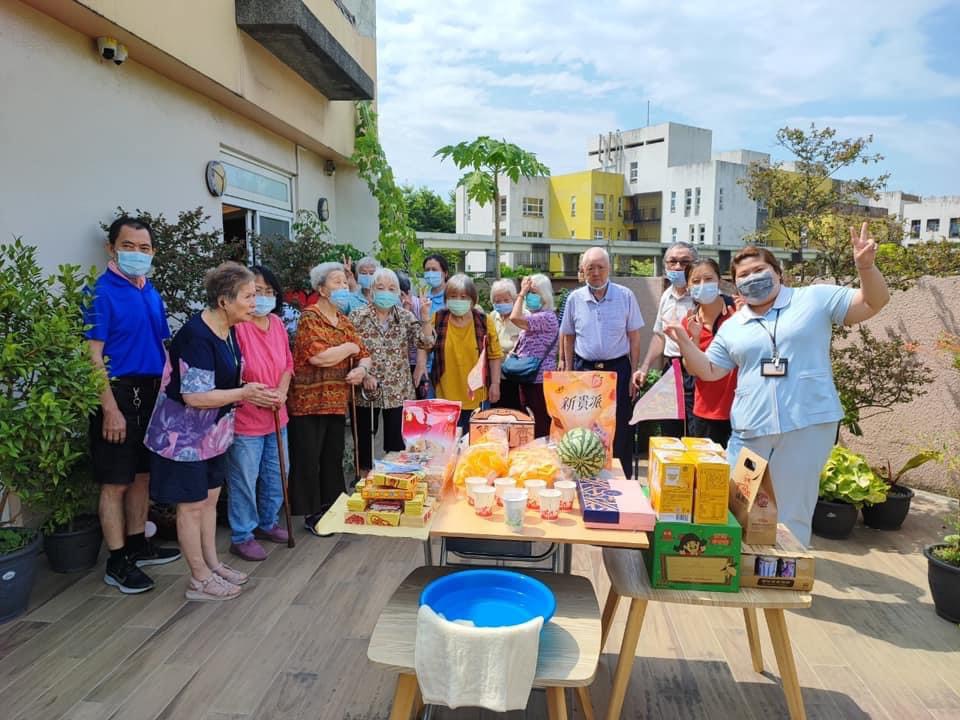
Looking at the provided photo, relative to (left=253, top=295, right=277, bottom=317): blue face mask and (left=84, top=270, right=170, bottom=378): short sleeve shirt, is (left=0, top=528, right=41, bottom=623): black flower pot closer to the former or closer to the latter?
(left=84, top=270, right=170, bottom=378): short sleeve shirt

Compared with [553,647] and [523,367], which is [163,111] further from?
[553,647]

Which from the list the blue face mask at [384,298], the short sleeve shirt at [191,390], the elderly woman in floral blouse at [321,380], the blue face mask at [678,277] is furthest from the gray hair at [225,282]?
the blue face mask at [678,277]

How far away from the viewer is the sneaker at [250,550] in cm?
348

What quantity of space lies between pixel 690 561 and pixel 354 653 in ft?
4.99

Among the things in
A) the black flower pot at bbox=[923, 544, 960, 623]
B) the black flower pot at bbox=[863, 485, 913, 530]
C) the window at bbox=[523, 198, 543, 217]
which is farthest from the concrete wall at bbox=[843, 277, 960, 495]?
the window at bbox=[523, 198, 543, 217]

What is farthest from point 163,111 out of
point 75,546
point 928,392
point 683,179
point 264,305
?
point 683,179

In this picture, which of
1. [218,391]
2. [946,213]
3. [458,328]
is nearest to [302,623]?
[218,391]

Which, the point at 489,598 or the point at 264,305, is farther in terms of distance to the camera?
the point at 264,305

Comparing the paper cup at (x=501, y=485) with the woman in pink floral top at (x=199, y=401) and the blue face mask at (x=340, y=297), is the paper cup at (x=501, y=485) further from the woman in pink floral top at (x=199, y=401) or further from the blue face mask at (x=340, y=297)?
the blue face mask at (x=340, y=297)

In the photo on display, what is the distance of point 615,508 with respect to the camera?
193cm

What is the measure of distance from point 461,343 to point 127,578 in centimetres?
232

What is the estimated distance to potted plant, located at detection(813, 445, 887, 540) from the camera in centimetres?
376

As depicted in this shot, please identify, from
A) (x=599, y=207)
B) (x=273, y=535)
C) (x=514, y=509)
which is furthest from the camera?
(x=599, y=207)

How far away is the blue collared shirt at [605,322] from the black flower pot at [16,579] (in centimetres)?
331
